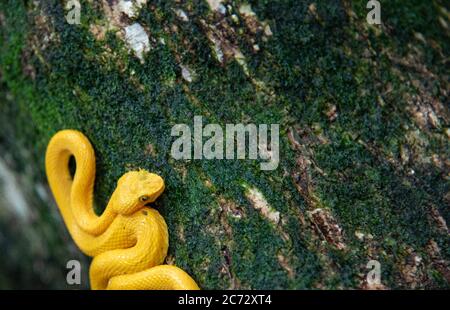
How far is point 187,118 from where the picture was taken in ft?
9.00

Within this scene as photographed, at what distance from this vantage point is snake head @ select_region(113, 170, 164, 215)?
266cm

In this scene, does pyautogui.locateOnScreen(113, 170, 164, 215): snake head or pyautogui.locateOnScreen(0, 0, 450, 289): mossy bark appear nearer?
pyautogui.locateOnScreen(0, 0, 450, 289): mossy bark

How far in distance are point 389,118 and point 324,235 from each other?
72cm

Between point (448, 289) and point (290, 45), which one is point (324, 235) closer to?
point (448, 289)

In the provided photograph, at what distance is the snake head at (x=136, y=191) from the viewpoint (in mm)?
2658

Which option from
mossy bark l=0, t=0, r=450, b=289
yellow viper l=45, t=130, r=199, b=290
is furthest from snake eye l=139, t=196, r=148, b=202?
mossy bark l=0, t=0, r=450, b=289

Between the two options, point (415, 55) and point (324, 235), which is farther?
point (415, 55)

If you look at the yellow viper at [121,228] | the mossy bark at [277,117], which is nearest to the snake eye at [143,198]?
the yellow viper at [121,228]

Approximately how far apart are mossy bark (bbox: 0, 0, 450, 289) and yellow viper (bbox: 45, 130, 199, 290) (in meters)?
0.07

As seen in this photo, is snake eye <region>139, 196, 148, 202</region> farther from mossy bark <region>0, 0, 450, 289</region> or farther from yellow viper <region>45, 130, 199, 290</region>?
mossy bark <region>0, 0, 450, 289</region>

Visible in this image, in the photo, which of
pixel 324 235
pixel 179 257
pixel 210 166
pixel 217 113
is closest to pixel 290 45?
pixel 217 113

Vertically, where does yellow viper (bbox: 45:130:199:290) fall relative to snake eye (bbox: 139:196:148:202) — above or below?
below

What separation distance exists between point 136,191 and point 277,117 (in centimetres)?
76

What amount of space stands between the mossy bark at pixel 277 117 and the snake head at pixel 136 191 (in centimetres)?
7
